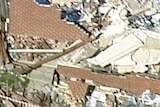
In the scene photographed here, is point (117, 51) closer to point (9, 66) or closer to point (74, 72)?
point (74, 72)

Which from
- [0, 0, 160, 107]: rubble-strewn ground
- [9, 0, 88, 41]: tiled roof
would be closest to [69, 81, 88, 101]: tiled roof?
[0, 0, 160, 107]: rubble-strewn ground

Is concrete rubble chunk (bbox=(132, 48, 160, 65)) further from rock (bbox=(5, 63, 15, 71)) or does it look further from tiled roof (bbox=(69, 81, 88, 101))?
rock (bbox=(5, 63, 15, 71))

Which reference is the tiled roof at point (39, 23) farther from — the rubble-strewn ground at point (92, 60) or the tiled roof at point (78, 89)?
the tiled roof at point (78, 89)

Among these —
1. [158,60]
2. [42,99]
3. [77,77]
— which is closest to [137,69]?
[158,60]

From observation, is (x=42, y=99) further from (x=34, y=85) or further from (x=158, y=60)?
(x=158, y=60)

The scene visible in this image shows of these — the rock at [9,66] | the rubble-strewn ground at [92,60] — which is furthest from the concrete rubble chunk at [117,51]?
the rock at [9,66]

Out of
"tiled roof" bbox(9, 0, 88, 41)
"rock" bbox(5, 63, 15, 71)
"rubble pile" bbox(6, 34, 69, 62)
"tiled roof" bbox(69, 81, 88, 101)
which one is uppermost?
"tiled roof" bbox(9, 0, 88, 41)

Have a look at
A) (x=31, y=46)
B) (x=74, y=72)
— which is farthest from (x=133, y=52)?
(x=31, y=46)
